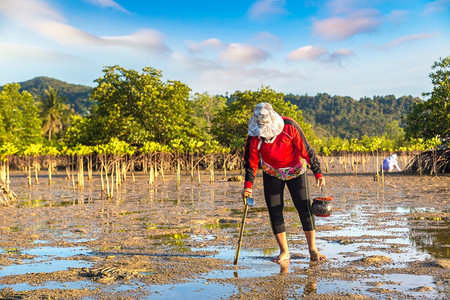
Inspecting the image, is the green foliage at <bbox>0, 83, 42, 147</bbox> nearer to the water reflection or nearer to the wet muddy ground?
the wet muddy ground

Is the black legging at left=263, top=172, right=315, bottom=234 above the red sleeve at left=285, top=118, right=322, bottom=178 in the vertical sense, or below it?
below

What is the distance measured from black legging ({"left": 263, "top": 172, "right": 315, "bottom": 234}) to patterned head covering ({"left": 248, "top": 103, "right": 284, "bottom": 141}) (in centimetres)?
68

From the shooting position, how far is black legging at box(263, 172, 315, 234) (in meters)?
5.67

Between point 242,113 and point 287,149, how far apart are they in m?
28.9

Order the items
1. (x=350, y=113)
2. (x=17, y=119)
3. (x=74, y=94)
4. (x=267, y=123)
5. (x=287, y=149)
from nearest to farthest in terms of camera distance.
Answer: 1. (x=267, y=123)
2. (x=287, y=149)
3. (x=17, y=119)
4. (x=350, y=113)
5. (x=74, y=94)

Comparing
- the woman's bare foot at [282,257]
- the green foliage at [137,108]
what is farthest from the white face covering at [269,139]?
the green foliage at [137,108]

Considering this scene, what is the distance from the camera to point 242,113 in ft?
113

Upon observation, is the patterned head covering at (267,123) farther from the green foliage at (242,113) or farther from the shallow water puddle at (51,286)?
the green foliage at (242,113)

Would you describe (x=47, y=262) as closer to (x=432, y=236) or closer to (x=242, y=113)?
(x=432, y=236)

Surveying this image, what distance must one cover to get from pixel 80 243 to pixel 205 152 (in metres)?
22.8

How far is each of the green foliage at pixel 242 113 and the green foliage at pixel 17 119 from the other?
2133 cm

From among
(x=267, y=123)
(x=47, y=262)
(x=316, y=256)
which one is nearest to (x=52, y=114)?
(x=47, y=262)

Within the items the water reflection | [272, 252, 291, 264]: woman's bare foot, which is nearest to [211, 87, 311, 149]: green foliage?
the water reflection

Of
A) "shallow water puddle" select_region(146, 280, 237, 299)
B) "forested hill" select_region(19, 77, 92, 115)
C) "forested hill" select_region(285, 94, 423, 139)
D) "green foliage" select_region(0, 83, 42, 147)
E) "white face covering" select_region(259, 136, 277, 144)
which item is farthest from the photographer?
"forested hill" select_region(19, 77, 92, 115)
